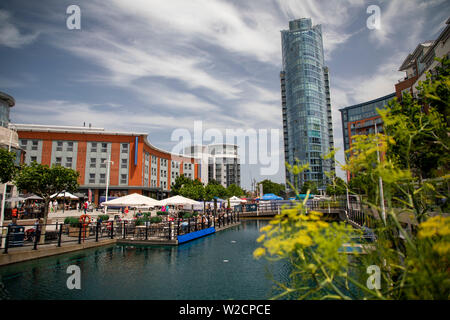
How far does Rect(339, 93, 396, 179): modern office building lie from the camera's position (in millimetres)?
84125

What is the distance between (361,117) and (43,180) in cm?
10284

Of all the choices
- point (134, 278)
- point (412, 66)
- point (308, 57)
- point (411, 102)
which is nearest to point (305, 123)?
point (308, 57)

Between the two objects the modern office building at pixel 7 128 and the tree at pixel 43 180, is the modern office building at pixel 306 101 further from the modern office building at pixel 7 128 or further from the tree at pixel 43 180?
the tree at pixel 43 180

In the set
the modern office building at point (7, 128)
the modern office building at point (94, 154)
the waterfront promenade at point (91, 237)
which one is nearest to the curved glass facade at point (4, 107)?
the modern office building at point (7, 128)

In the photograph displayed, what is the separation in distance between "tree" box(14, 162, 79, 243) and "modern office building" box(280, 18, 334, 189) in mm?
80375

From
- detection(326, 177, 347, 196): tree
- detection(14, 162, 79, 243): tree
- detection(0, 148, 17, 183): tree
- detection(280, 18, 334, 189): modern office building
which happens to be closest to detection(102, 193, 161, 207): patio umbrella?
detection(14, 162, 79, 243): tree

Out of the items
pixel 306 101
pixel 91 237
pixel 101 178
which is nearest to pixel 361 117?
pixel 306 101

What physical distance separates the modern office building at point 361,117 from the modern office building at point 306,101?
7606 millimetres

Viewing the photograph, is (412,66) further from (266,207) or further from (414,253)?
(414,253)

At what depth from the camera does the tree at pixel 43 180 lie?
13.3 metres

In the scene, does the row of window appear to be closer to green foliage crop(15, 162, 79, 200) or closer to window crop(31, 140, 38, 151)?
window crop(31, 140, 38, 151)
